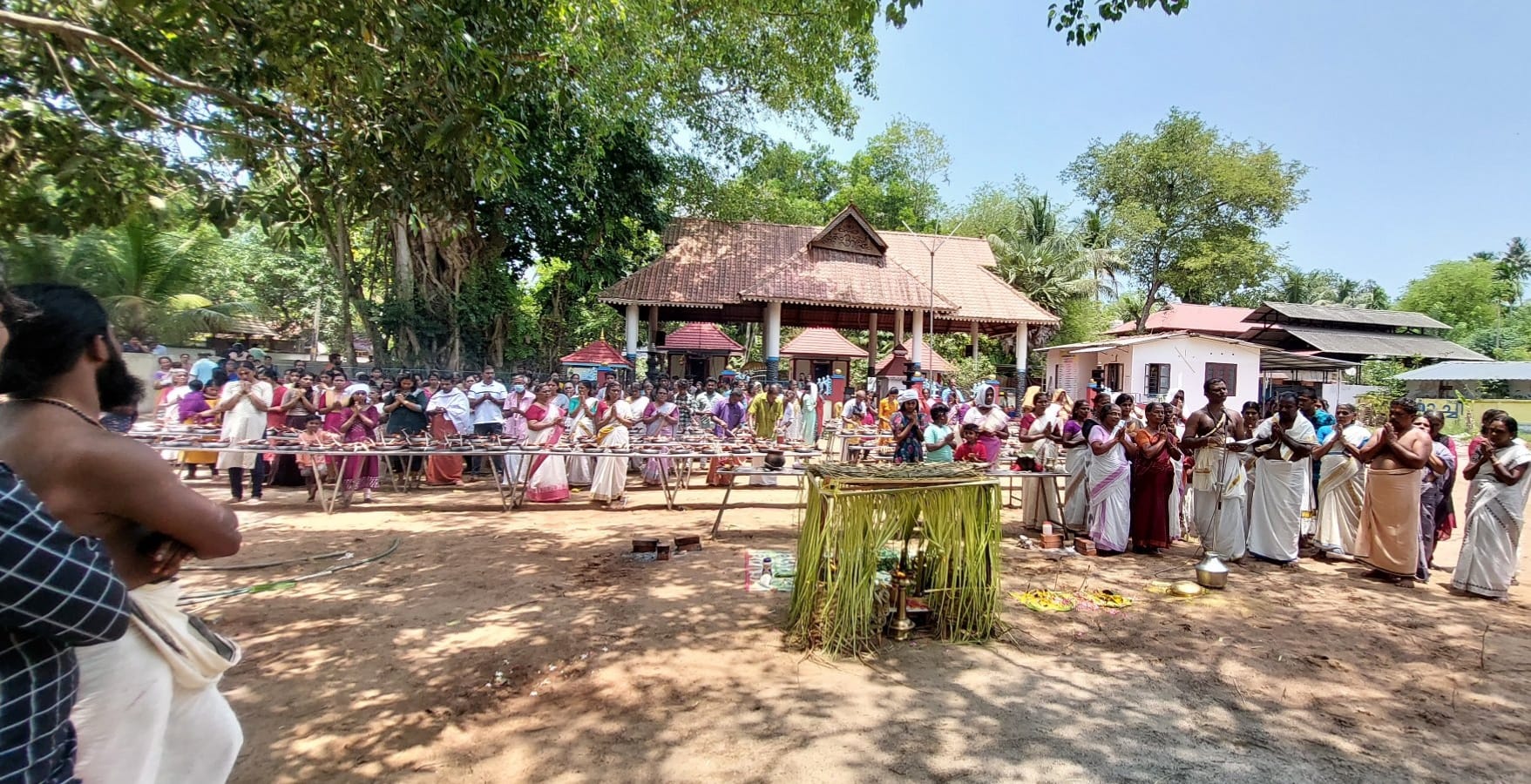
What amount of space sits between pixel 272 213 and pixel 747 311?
48.5 feet

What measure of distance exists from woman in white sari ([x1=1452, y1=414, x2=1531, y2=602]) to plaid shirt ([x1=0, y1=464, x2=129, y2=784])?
7.87 m

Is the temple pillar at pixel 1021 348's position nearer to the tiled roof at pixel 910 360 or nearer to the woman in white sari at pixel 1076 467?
the tiled roof at pixel 910 360

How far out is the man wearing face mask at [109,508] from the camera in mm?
1558

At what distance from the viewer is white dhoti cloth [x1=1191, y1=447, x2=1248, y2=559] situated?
690cm

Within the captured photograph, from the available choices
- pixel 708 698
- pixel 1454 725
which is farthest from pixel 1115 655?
pixel 708 698

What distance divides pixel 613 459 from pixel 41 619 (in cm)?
782

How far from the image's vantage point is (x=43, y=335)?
1614mm

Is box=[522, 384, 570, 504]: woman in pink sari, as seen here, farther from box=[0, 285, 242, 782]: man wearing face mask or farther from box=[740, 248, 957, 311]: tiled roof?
box=[740, 248, 957, 311]: tiled roof

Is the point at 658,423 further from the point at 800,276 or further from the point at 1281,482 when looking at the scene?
the point at 800,276

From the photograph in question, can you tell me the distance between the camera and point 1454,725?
3682 millimetres

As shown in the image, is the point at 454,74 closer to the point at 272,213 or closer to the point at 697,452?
the point at 272,213

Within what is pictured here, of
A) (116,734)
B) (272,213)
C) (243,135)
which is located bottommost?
(116,734)

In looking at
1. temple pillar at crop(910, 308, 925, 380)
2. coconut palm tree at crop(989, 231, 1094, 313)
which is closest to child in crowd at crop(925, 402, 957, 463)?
temple pillar at crop(910, 308, 925, 380)

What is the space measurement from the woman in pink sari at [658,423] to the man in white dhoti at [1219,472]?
6.69m
